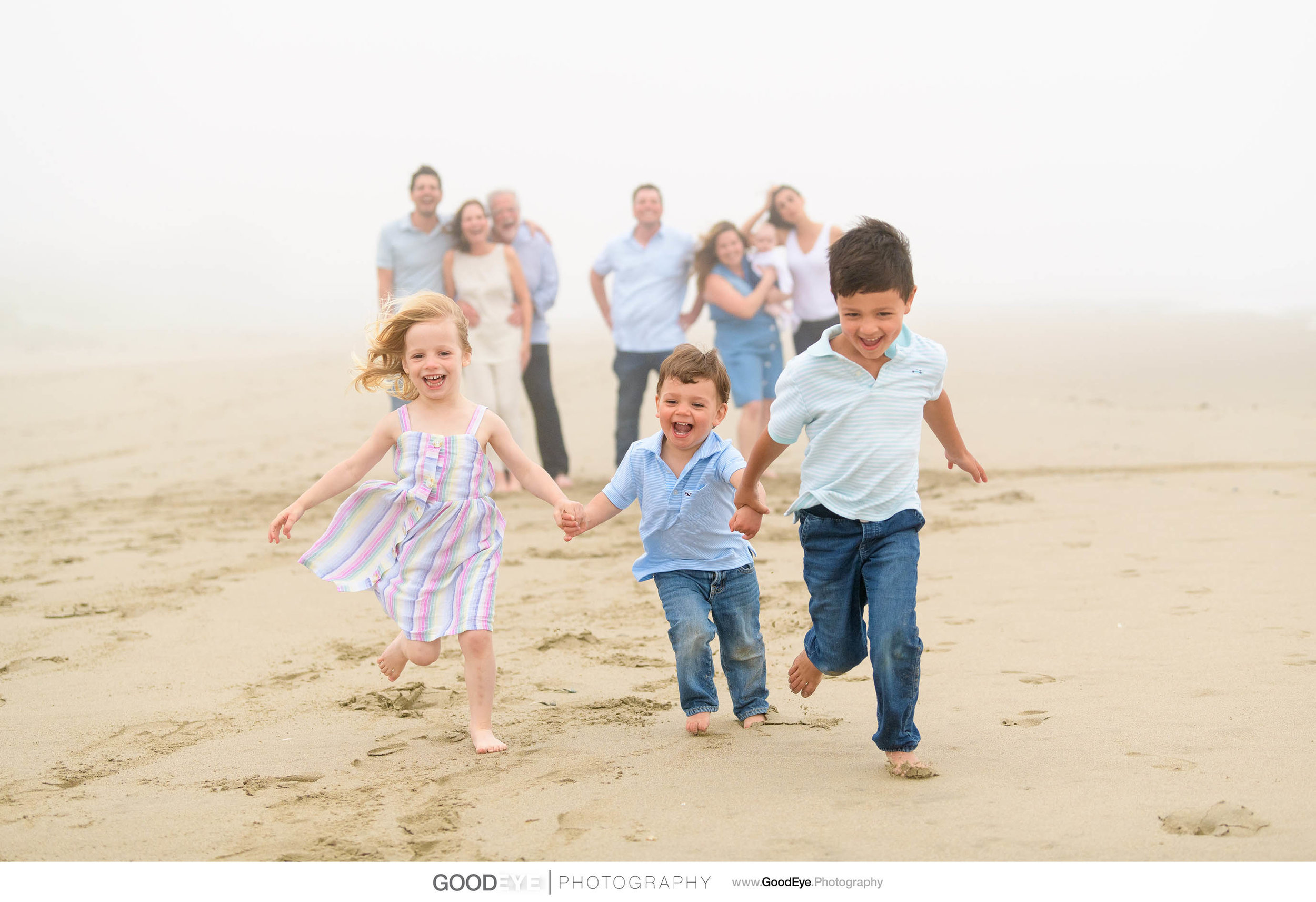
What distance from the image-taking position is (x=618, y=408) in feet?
29.3

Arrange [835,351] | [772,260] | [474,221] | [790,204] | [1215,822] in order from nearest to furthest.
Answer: [1215,822], [835,351], [474,221], [790,204], [772,260]

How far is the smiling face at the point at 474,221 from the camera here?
8227 mm

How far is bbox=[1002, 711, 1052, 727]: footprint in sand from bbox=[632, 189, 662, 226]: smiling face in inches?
217

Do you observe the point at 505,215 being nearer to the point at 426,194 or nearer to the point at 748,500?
the point at 426,194

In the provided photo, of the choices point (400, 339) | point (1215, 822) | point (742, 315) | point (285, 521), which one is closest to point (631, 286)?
point (742, 315)

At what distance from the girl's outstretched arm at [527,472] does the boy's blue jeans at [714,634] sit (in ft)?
1.28

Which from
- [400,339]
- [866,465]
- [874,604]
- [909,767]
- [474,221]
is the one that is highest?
[474,221]

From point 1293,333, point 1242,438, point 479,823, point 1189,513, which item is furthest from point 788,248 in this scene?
point 1293,333

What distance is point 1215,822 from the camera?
8.98 ft

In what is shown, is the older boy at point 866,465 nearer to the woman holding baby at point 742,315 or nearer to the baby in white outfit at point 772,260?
the woman holding baby at point 742,315

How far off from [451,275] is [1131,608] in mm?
5110

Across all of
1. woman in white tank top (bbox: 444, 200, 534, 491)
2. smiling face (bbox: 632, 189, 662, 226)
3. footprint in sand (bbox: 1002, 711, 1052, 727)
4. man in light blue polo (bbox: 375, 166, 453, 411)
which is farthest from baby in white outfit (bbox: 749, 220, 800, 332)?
footprint in sand (bbox: 1002, 711, 1052, 727)

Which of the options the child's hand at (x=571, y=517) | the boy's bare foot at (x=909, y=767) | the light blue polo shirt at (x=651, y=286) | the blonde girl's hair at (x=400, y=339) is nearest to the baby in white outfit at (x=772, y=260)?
the light blue polo shirt at (x=651, y=286)

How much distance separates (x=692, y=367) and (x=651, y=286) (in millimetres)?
4973
